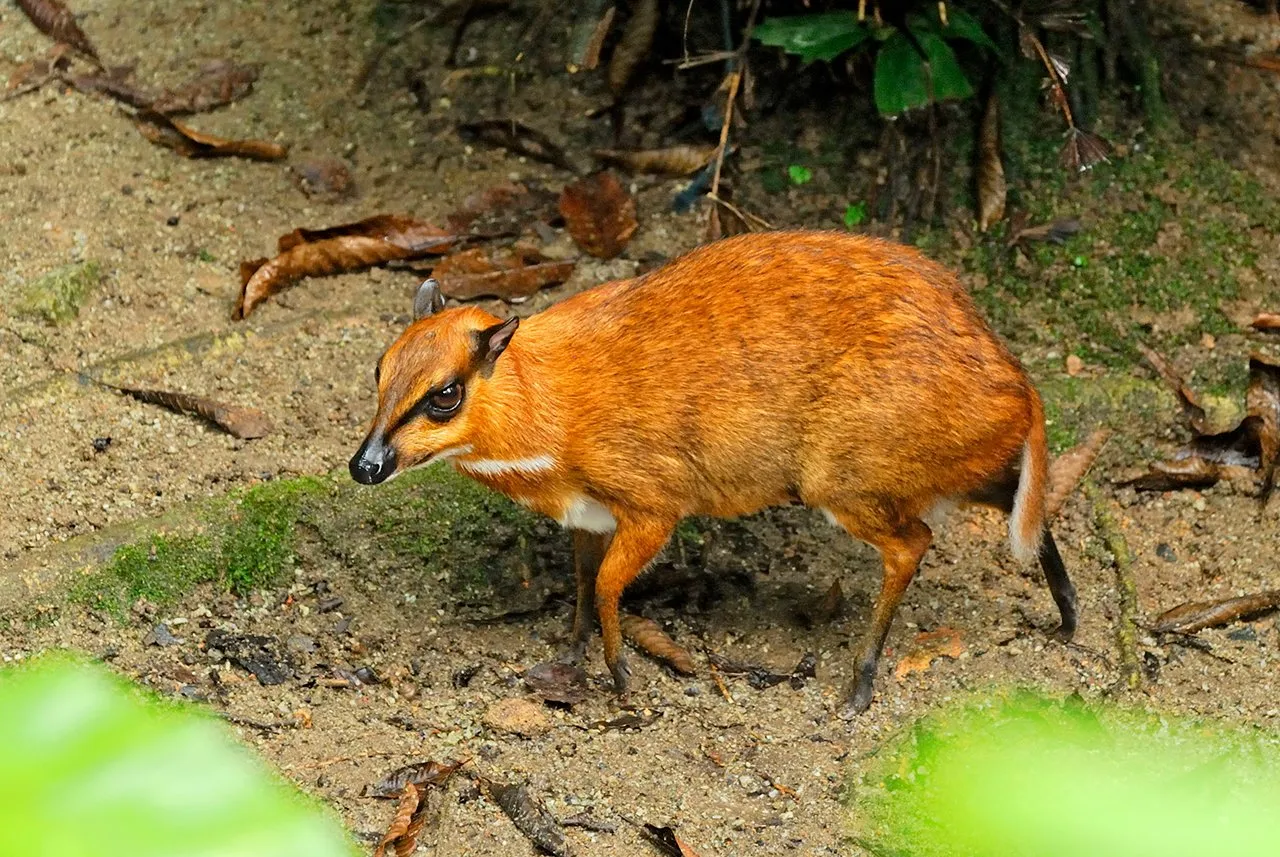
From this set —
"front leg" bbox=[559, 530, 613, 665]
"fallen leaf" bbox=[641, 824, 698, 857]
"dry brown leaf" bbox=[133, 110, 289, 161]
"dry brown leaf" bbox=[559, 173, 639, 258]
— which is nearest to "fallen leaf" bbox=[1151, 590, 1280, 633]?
"front leg" bbox=[559, 530, 613, 665]

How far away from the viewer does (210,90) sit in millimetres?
6750

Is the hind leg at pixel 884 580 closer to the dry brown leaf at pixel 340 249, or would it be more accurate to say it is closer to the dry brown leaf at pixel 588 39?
the dry brown leaf at pixel 588 39

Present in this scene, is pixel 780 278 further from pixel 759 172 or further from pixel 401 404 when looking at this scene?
pixel 759 172

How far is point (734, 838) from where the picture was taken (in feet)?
13.8

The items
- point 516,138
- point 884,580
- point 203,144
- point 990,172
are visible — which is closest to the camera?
point 884,580

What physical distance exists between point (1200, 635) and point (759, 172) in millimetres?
2611

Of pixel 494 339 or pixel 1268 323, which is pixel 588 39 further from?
pixel 1268 323

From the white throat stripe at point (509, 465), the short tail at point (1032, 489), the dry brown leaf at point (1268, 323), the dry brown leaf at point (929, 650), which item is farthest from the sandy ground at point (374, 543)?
the white throat stripe at point (509, 465)

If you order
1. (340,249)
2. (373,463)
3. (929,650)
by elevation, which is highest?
(373,463)

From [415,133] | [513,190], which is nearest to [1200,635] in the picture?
[513,190]

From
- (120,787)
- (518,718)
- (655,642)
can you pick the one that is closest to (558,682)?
(518,718)

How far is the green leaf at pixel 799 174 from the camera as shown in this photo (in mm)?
6387

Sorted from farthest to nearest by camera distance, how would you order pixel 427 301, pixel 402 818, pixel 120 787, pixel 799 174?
pixel 799 174, pixel 427 301, pixel 402 818, pixel 120 787

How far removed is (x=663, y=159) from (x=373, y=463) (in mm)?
2691
